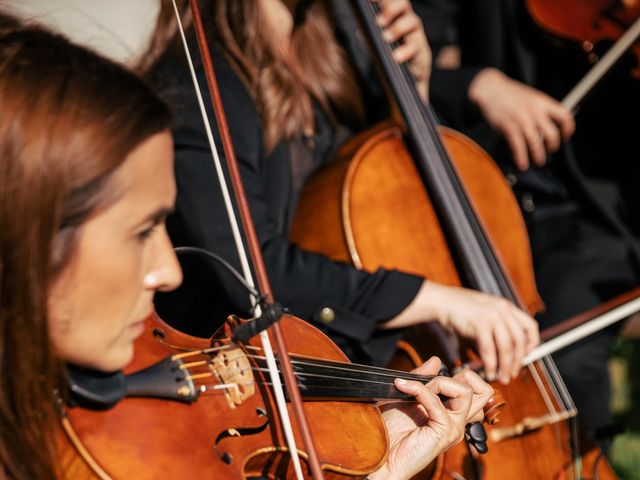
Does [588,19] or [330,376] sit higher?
[588,19]

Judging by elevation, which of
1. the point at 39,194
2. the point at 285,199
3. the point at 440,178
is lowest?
the point at 285,199

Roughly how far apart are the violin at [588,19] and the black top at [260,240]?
67cm

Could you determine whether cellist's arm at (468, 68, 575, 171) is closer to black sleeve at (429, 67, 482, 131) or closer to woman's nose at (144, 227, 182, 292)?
black sleeve at (429, 67, 482, 131)

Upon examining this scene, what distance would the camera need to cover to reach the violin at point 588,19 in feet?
4.56

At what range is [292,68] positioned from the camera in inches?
44.5

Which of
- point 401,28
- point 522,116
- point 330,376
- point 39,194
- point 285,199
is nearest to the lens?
point 39,194

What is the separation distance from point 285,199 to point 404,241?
0.18 metres

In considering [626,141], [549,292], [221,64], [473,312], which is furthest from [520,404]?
[626,141]

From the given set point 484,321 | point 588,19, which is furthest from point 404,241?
point 588,19

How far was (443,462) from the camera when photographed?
0.80 m

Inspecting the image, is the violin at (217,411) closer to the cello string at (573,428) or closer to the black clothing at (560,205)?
the cello string at (573,428)

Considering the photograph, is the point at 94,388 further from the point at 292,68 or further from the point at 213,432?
the point at 292,68

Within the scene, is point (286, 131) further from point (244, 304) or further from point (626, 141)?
point (626, 141)

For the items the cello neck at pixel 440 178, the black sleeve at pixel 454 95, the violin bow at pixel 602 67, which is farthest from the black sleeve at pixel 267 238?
the violin bow at pixel 602 67
